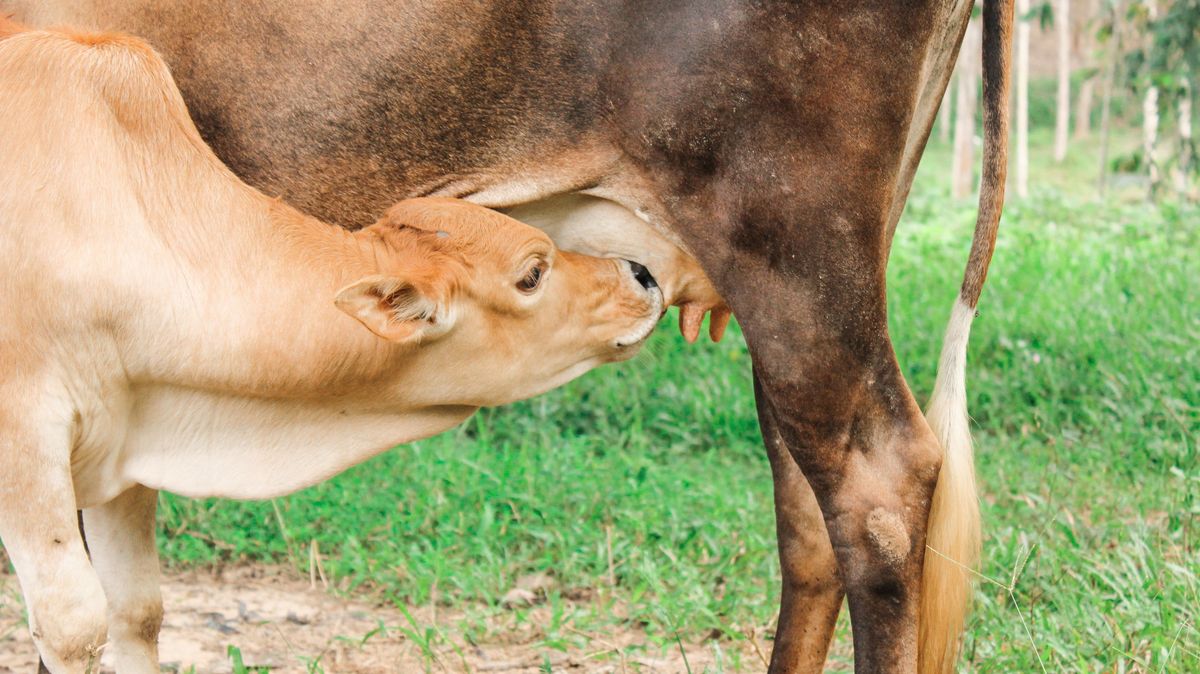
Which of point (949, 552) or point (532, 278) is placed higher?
point (532, 278)

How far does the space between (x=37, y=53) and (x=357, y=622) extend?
80.6 inches

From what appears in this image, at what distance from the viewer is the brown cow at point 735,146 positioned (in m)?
2.91

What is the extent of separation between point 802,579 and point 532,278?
1035 mm

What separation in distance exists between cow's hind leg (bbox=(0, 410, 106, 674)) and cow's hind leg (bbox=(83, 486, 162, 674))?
0.61 meters

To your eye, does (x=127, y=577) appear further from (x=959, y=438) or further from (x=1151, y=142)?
(x=1151, y=142)

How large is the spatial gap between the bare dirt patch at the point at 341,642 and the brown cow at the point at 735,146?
64 cm

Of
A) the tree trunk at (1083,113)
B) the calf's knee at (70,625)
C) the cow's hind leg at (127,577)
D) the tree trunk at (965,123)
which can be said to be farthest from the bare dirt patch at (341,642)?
the tree trunk at (1083,113)

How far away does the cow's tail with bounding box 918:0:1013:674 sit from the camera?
3207 millimetres

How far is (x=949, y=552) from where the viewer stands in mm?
3227

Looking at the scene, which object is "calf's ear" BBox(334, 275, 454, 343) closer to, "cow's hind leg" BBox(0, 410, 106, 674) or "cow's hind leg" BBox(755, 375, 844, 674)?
"cow's hind leg" BBox(0, 410, 106, 674)

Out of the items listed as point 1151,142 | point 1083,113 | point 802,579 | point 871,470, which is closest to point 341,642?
point 802,579

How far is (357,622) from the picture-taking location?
4.31m

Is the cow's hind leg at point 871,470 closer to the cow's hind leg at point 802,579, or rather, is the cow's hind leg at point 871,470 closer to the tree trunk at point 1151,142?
the cow's hind leg at point 802,579

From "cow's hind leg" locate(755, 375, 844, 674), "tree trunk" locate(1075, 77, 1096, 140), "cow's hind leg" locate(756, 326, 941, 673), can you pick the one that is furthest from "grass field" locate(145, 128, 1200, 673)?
"tree trunk" locate(1075, 77, 1096, 140)
